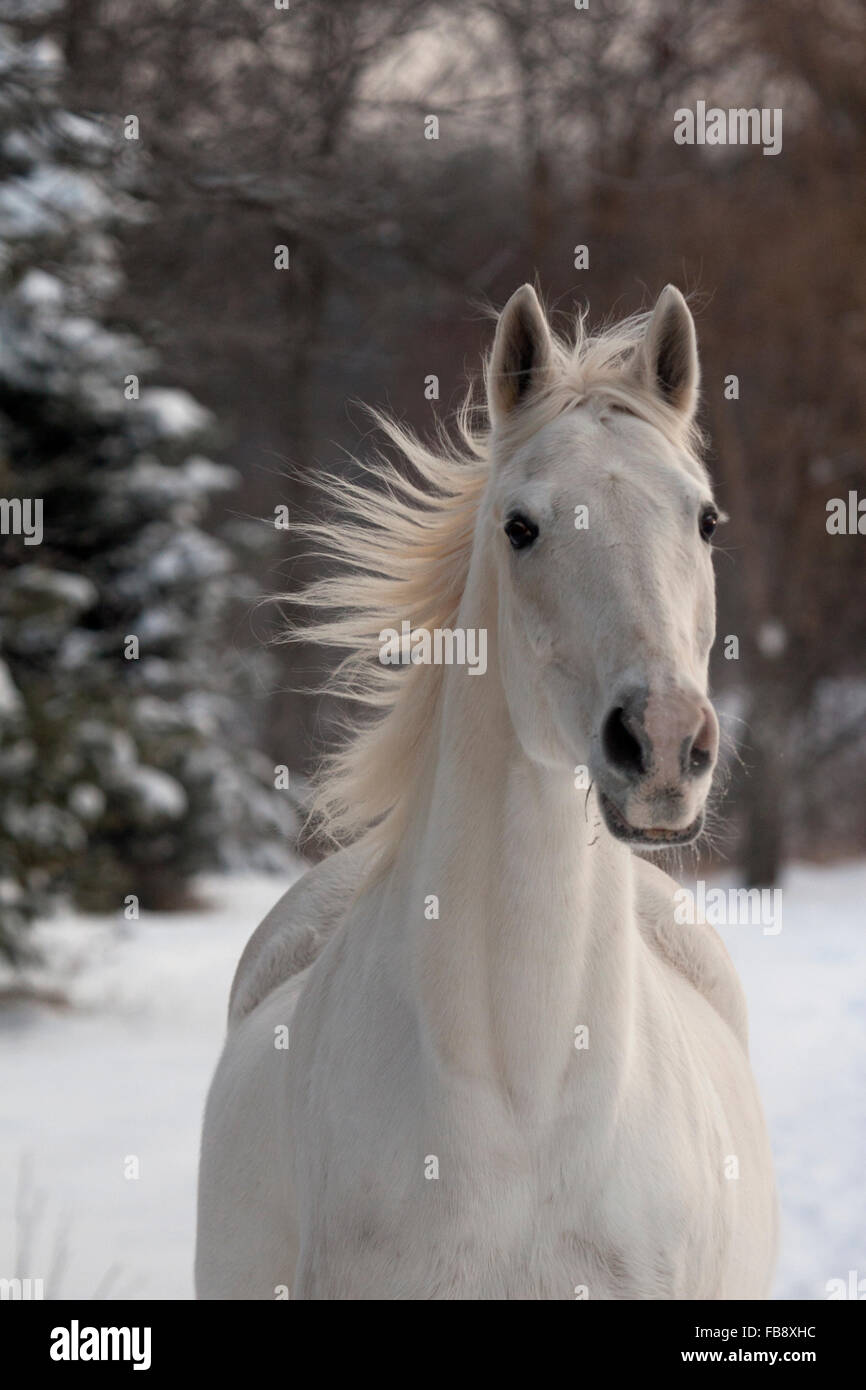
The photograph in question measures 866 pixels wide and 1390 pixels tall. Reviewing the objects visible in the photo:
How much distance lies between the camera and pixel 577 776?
2.33 m

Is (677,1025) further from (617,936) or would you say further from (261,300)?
(261,300)

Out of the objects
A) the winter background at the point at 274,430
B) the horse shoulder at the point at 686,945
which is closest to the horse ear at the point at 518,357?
the winter background at the point at 274,430

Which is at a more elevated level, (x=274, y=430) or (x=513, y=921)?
(x=274, y=430)

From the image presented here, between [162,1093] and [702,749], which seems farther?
[162,1093]

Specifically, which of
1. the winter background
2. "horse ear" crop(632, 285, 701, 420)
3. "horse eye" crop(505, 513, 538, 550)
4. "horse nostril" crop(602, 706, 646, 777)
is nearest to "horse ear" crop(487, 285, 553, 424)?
"horse ear" crop(632, 285, 701, 420)

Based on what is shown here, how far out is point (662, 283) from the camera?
12.2m

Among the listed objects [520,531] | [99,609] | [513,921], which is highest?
[99,609]

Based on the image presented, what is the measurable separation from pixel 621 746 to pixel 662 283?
36.3 ft

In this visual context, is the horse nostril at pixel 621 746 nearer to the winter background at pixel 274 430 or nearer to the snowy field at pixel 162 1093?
the winter background at pixel 274 430

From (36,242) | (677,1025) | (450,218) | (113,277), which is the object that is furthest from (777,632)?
(677,1025)

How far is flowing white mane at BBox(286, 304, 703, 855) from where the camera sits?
2.47 m

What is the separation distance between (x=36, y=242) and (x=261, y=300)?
5.07m

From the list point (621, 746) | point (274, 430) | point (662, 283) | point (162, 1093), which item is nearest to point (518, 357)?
point (621, 746)

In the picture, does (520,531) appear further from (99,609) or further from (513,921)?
(99,609)
